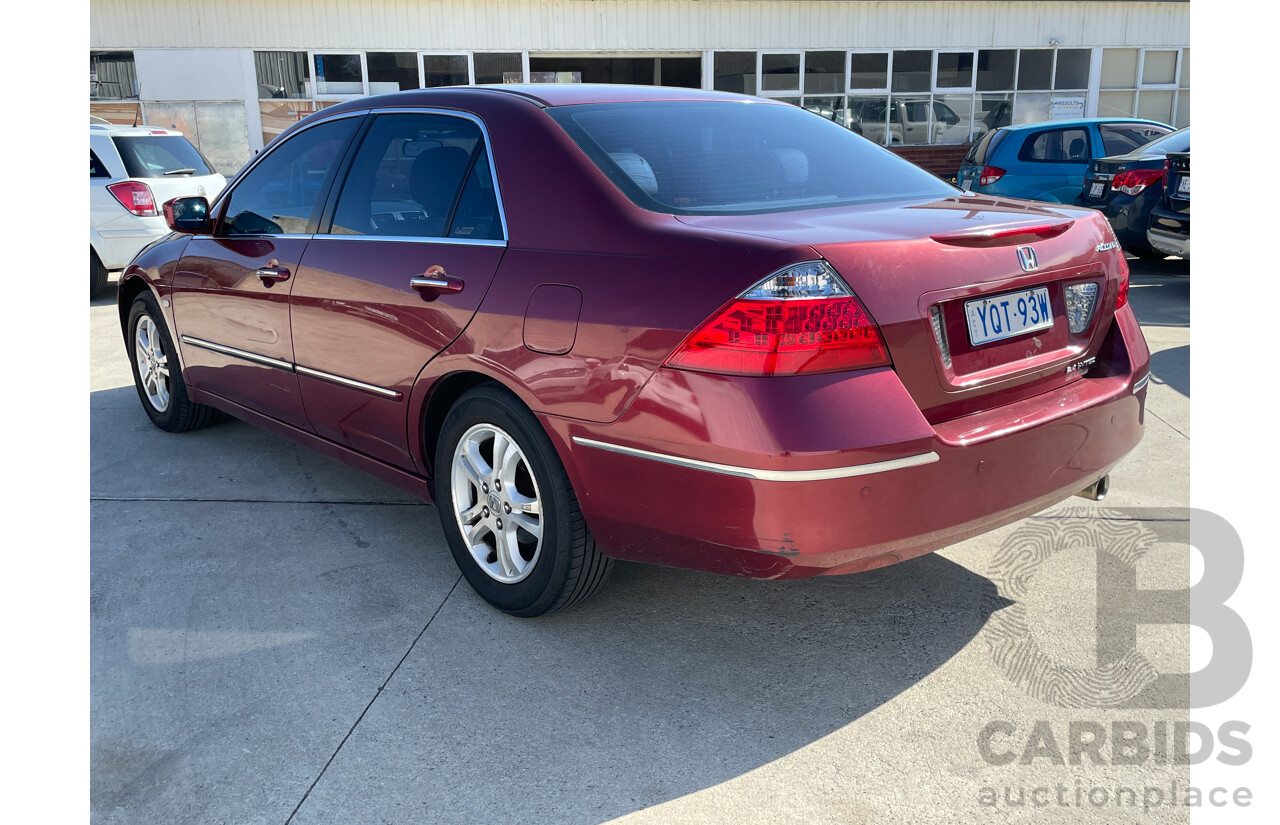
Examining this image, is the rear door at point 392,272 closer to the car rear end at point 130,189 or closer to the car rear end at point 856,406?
the car rear end at point 856,406

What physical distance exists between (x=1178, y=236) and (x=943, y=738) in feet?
24.4

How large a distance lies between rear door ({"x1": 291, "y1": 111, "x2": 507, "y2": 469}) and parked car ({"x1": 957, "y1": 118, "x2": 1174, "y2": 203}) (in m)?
9.03

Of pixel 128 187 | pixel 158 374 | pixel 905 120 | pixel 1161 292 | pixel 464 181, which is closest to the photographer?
pixel 464 181

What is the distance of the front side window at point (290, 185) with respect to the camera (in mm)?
3859

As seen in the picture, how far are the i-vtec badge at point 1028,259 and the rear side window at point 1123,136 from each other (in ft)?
32.6

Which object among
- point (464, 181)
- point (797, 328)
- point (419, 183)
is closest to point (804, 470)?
point (797, 328)

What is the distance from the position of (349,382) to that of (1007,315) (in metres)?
2.25

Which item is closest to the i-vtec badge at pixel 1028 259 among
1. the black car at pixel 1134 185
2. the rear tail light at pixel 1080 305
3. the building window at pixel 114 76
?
the rear tail light at pixel 1080 305

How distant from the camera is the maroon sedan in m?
2.39

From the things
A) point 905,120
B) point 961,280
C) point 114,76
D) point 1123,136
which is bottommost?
point 961,280

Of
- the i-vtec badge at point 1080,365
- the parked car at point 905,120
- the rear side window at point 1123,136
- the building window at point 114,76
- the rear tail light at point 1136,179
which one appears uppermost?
the building window at point 114,76

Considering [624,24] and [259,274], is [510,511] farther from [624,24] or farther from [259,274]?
[624,24]

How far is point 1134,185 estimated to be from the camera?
9781mm

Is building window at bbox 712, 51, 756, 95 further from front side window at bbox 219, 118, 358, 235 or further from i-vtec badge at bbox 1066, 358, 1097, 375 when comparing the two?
i-vtec badge at bbox 1066, 358, 1097, 375
